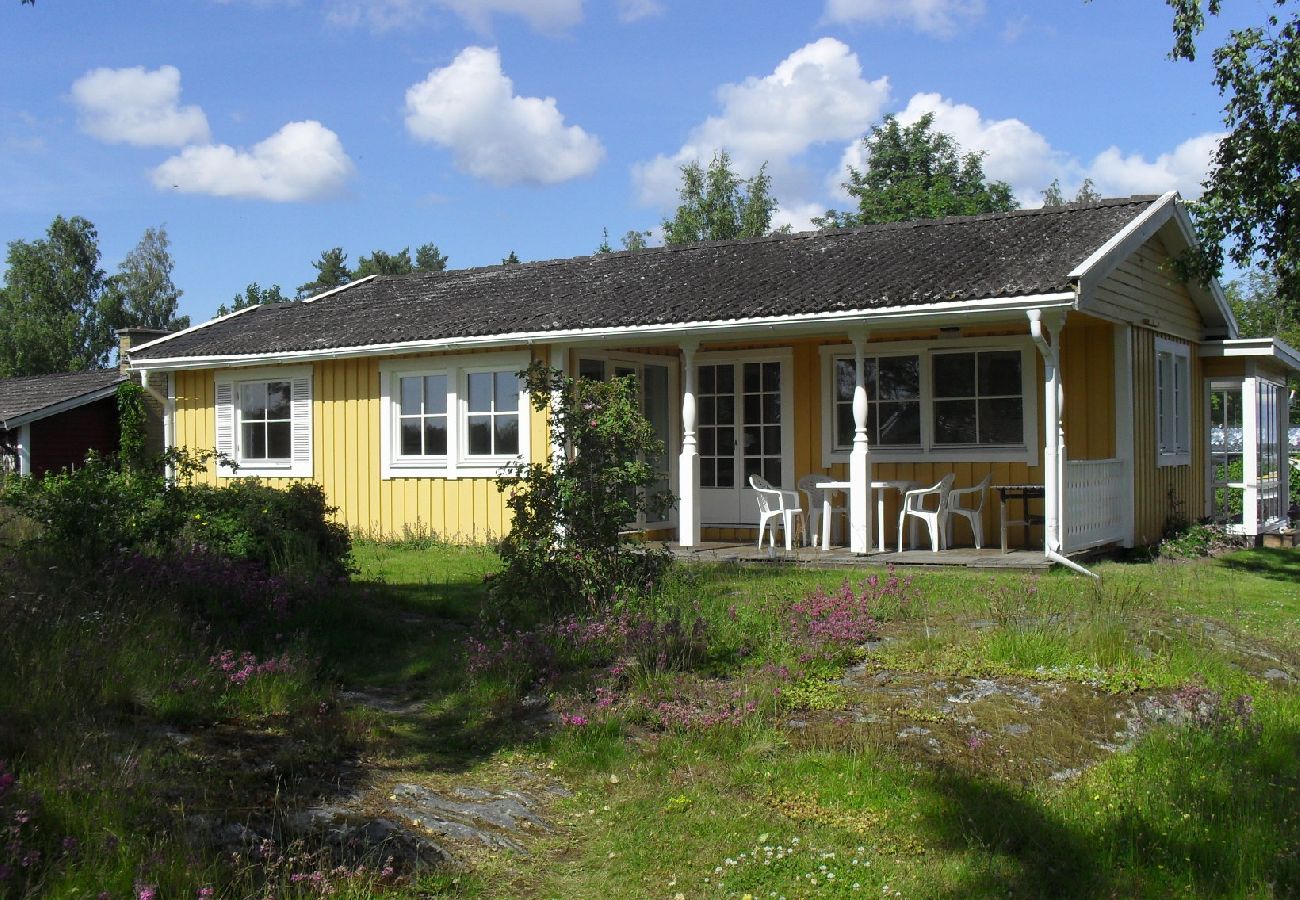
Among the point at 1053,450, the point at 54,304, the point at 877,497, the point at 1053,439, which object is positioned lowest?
the point at 877,497

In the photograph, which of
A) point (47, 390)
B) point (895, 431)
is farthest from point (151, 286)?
point (895, 431)

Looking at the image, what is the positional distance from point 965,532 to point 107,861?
37.1 ft

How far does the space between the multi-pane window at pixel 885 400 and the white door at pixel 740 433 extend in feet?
2.25

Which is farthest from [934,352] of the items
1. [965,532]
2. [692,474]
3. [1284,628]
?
[1284,628]

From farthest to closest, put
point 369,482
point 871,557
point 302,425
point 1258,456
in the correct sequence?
point 302,425 < point 369,482 < point 1258,456 < point 871,557

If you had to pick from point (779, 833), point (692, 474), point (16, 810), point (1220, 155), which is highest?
point (1220, 155)

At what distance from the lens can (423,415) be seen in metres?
15.9

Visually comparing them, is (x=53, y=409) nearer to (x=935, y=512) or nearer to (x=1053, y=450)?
(x=935, y=512)

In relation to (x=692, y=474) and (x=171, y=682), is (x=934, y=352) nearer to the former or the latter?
(x=692, y=474)

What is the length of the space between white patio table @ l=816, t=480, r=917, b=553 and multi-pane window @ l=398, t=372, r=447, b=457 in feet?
16.5

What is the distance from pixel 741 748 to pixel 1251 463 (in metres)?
12.3

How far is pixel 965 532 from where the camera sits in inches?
550

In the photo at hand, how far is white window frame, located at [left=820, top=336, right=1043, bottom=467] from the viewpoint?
1354 cm

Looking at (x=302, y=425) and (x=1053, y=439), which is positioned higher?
(x=302, y=425)
